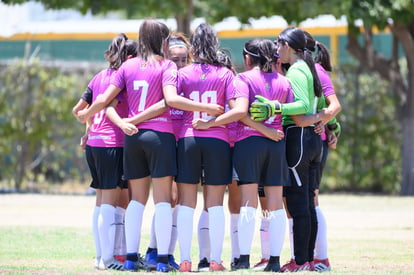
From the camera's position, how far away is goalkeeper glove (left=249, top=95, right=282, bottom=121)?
7.40 m

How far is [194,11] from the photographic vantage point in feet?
66.0

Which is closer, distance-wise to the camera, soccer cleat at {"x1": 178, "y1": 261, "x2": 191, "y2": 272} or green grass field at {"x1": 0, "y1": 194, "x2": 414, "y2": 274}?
soccer cleat at {"x1": 178, "y1": 261, "x2": 191, "y2": 272}

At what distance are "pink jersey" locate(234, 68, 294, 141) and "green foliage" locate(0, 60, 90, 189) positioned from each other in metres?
11.6

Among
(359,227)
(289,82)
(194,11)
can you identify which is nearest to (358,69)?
(194,11)

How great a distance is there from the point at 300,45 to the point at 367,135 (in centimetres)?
1171

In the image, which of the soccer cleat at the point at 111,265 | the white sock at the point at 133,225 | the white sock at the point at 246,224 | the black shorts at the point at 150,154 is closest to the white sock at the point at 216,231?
the white sock at the point at 246,224

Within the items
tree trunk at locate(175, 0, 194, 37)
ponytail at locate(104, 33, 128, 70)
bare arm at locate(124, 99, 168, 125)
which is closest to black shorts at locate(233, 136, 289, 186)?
bare arm at locate(124, 99, 168, 125)

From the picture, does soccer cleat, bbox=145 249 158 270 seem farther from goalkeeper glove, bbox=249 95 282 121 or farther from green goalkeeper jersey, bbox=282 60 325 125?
green goalkeeper jersey, bbox=282 60 325 125

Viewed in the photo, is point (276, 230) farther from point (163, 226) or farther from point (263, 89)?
point (263, 89)

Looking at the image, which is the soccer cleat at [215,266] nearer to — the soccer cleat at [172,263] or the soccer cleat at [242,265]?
the soccer cleat at [242,265]

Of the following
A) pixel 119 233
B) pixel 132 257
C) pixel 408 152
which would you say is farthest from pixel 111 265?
pixel 408 152

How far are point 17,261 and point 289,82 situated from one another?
125 inches

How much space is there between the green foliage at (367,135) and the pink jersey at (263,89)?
1159 cm

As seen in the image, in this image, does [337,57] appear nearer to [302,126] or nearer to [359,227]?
[359,227]
